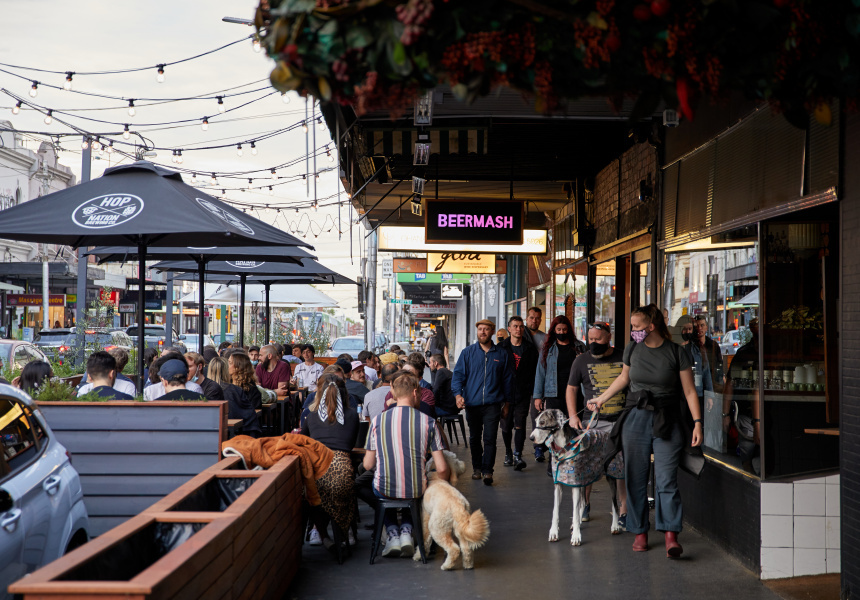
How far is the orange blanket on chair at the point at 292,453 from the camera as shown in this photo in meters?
6.33

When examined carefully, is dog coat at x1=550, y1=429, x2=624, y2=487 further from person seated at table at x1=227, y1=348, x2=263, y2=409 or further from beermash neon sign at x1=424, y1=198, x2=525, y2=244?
beermash neon sign at x1=424, y1=198, x2=525, y2=244

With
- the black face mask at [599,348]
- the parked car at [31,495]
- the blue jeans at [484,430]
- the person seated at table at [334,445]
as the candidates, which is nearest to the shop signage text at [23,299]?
the blue jeans at [484,430]

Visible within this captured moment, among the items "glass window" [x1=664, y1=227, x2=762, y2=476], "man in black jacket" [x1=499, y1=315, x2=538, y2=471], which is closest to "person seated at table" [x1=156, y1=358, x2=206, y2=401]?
"glass window" [x1=664, y1=227, x2=762, y2=476]

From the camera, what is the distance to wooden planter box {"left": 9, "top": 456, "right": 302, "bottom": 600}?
3.06 meters

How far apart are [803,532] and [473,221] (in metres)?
7.40

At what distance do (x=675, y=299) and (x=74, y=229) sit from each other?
576cm

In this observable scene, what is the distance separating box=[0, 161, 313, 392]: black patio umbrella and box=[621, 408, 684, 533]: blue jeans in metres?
3.79

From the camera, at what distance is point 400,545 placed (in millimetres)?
6934

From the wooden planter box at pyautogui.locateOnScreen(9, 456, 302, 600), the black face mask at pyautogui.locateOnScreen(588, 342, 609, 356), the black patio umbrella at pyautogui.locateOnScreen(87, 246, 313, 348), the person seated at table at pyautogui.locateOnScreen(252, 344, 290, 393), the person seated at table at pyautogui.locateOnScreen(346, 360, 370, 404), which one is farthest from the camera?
the person seated at table at pyautogui.locateOnScreen(252, 344, 290, 393)

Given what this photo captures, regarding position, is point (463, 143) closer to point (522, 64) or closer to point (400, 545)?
point (400, 545)

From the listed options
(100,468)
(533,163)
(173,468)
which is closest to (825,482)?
(173,468)

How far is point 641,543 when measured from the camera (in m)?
7.18

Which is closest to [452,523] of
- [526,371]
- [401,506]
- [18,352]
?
[401,506]

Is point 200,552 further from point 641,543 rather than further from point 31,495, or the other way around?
point 641,543
